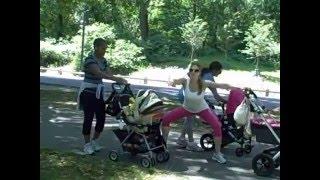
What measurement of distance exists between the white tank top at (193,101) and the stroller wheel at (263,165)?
3.48 feet

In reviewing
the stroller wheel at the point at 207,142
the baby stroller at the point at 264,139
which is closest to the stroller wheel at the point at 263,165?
the baby stroller at the point at 264,139

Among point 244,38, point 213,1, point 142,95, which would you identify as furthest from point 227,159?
point 213,1

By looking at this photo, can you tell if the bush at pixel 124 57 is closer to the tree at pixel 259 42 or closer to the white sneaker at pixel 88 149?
the tree at pixel 259 42

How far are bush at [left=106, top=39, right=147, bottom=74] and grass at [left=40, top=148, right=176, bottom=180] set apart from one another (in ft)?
80.9

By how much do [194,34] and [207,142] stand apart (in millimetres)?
29685

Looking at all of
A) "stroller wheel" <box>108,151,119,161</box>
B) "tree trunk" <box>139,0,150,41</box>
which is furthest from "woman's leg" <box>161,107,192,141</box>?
"tree trunk" <box>139,0,150,41</box>

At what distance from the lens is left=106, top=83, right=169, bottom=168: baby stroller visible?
21.4ft

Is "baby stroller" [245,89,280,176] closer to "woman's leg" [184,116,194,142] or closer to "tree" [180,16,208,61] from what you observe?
"woman's leg" [184,116,194,142]

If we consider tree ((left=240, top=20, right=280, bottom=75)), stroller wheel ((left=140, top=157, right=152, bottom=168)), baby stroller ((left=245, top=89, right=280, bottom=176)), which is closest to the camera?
baby stroller ((left=245, top=89, right=280, bottom=176))

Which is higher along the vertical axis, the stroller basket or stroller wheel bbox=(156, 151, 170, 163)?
the stroller basket

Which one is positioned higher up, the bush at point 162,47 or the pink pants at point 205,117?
the bush at point 162,47

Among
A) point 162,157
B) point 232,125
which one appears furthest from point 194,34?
point 162,157

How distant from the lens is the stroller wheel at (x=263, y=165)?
20.1ft
